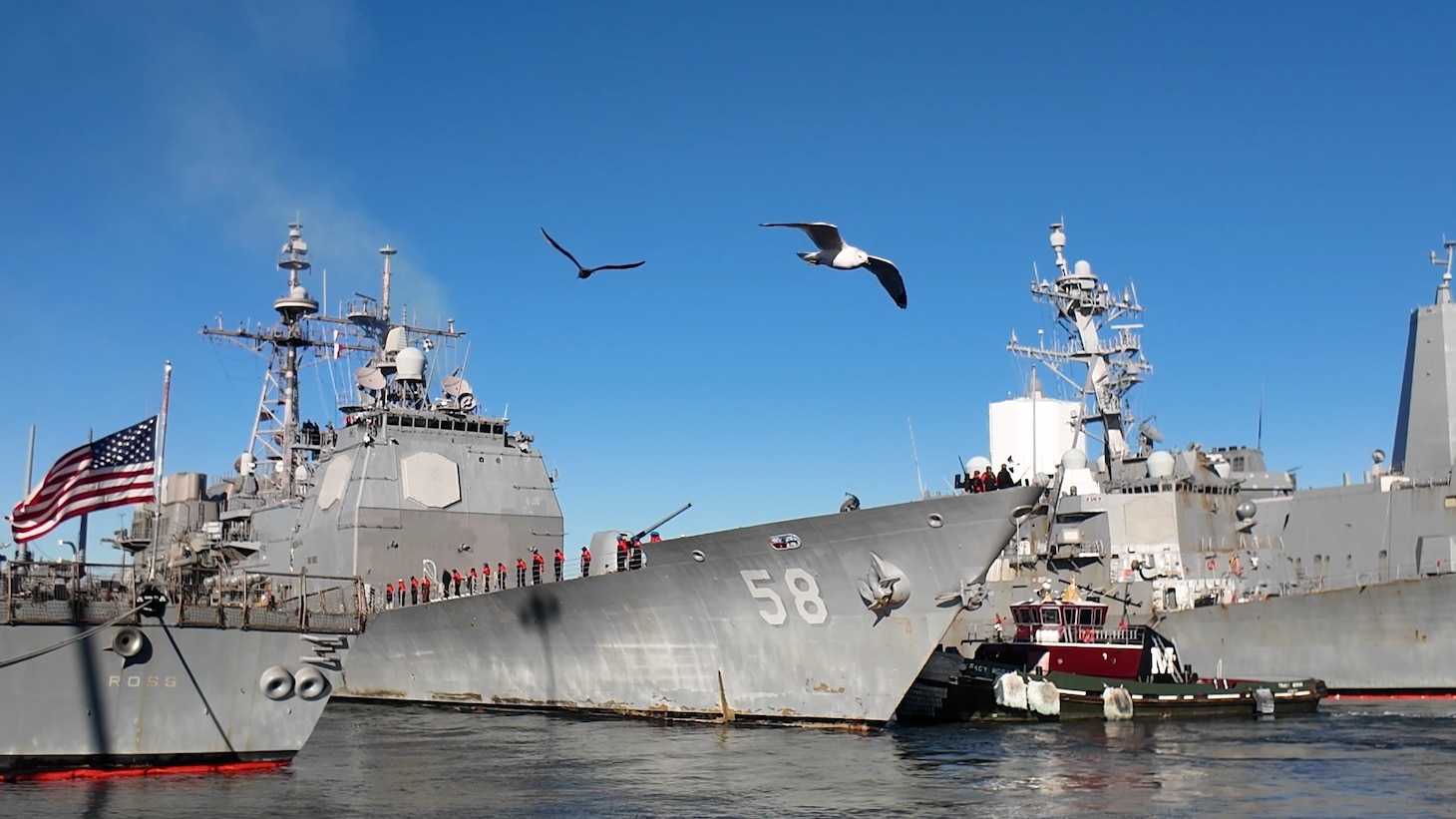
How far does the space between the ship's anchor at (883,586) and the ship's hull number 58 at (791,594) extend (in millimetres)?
677

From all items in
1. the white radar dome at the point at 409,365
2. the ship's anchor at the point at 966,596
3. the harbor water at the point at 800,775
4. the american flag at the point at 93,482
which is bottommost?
the harbor water at the point at 800,775

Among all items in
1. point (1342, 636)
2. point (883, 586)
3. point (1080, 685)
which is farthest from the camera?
point (1342, 636)

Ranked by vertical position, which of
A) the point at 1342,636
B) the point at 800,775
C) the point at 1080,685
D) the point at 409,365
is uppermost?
the point at 409,365

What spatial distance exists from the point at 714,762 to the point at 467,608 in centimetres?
682

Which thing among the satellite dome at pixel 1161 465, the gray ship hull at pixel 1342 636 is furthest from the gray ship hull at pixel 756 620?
the satellite dome at pixel 1161 465

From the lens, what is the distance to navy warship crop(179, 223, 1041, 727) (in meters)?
15.8

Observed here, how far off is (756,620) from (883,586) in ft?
6.49

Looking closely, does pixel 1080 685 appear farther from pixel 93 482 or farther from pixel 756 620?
pixel 93 482

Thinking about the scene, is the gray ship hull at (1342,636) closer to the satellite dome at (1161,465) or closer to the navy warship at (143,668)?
the satellite dome at (1161,465)

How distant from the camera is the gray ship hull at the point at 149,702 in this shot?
12727 millimetres

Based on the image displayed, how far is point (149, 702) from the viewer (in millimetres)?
13211

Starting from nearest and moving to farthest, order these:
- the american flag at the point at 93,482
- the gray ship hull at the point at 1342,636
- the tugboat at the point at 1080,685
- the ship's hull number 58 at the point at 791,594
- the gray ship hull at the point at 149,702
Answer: the gray ship hull at the point at 149,702 < the american flag at the point at 93,482 < the ship's hull number 58 at the point at 791,594 < the tugboat at the point at 1080,685 < the gray ship hull at the point at 1342,636

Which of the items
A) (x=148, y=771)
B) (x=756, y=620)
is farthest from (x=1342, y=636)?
(x=148, y=771)

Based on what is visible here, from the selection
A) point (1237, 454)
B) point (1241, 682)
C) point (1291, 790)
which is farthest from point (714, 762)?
point (1237, 454)
